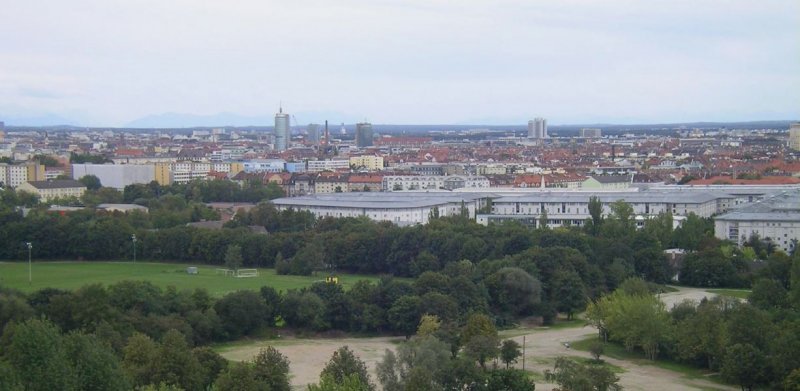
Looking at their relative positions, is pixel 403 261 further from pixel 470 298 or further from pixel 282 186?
pixel 282 186

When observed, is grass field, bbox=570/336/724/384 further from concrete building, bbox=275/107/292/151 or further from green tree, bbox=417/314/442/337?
concrete building, bbox=275/107/292/151

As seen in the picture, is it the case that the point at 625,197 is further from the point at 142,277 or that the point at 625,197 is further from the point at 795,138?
the point at 795,138

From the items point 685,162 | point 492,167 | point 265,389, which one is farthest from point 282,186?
point 265,389

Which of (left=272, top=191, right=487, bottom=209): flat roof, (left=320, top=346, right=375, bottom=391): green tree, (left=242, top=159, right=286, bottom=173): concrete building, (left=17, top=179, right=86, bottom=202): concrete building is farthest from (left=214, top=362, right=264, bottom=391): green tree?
(left=242, top=159, right=286, bottom=173): concrete building

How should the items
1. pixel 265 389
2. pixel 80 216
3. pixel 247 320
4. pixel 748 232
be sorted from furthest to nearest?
pixel 80 216 < pixel 748 232 < pixel 247 320 < pixel 265 389

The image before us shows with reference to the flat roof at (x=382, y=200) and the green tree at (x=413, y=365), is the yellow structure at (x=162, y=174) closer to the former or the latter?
the flat roof at (x=382, y=200)

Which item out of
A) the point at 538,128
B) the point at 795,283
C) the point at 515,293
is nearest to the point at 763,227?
the point at 795,283
